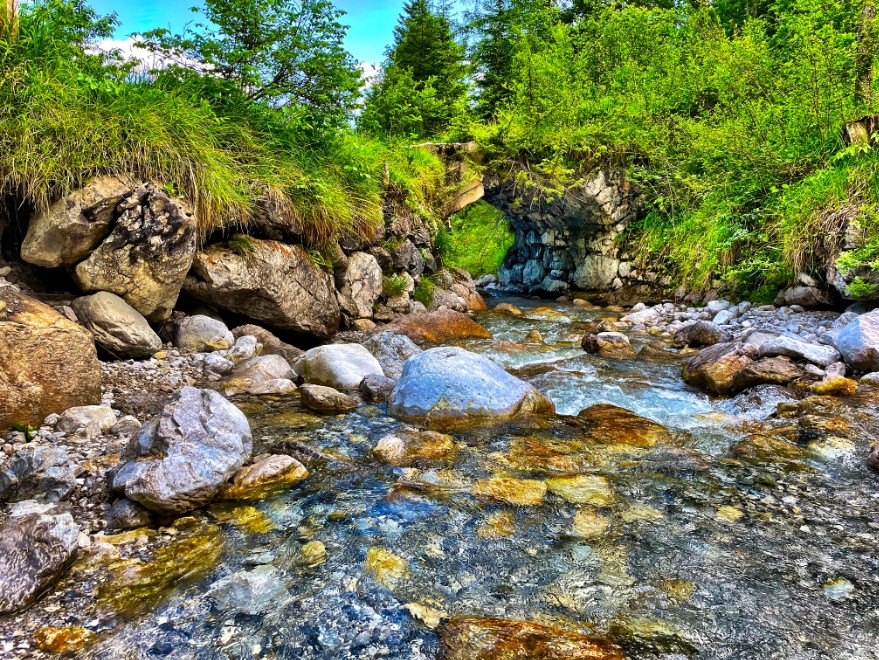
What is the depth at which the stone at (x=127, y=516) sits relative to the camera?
2609 mm

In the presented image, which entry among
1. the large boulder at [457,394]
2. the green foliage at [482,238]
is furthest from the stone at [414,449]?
the green foliage at [482,238]

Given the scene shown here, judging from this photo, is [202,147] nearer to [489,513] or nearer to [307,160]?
[307,160]

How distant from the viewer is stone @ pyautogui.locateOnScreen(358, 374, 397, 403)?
16.1 ft

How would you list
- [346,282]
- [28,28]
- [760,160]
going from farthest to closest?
[760,160], [346,282], [28,28]

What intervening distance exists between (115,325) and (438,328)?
4.84 meters

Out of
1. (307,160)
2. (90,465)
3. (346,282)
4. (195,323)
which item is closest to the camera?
(90,465)

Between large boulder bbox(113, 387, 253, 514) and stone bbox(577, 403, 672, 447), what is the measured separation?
2.75 metres

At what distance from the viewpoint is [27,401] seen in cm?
344

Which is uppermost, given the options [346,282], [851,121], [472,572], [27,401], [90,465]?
[851,121]

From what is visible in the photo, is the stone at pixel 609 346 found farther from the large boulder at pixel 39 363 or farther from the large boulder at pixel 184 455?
the large boulder at pixel 39 363

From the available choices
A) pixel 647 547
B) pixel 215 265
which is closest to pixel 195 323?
pixel 215 265

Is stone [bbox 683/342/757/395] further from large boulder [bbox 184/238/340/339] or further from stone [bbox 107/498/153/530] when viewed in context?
stone [bbox 107/498/153/530]

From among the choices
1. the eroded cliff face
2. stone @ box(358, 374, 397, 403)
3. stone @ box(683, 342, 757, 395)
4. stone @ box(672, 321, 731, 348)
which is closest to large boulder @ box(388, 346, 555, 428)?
stone @ box(358, 374, 397, 403)

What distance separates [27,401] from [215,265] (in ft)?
9.89
